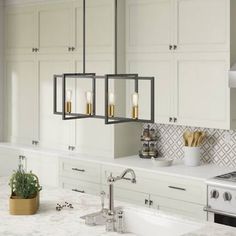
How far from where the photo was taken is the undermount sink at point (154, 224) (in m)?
2.98

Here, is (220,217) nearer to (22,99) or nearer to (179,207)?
(179,207)

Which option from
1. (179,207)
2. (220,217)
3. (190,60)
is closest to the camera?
(220,217)

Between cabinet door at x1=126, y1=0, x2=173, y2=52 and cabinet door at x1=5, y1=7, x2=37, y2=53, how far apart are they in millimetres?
1270

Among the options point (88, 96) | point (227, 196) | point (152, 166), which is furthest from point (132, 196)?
point (88, 96)

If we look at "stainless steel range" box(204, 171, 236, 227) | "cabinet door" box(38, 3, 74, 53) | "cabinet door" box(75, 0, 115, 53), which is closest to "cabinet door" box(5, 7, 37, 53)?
"cabinet door" box(38, 3, 74, 53)

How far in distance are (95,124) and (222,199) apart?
1683 millimetres

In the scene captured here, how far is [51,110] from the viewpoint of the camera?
567cm

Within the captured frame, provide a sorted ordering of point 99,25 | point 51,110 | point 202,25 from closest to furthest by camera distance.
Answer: point 202,25 < point 99,25 < point 51,110

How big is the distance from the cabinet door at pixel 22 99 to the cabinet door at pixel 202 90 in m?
1.87

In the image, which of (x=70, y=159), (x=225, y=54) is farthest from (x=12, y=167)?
(x=225, y=54)

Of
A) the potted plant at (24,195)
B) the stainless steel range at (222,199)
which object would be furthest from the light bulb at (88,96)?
the stainless steel range at (222,199)

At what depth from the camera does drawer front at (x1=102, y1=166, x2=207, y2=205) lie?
4258 millimetres

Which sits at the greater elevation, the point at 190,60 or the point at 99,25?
the point at 99,25

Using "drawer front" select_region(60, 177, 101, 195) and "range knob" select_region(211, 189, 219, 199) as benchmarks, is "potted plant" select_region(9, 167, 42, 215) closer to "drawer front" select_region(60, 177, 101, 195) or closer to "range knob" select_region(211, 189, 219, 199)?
"range knob" select_region(211, 189, 219, 199)
